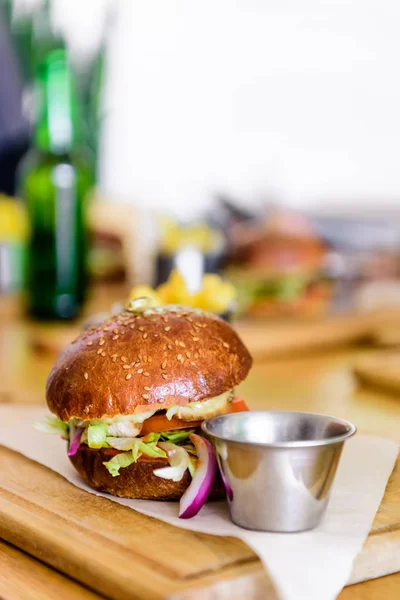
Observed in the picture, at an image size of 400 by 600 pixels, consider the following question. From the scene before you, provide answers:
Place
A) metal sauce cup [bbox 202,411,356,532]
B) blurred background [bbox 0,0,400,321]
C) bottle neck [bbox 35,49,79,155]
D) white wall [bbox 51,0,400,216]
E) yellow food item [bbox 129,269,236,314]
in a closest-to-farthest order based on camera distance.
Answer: metal sauce cup [bbox 202,411,356,532] < yellow food item [bbox 129,269,236,314] < bottle neck [bbox 35,49,79,155] < blurred background [bbox 0,0,400,321] < white wall [bbox 51,0,400,216]

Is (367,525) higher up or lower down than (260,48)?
lower down

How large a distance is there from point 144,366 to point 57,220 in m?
2.13

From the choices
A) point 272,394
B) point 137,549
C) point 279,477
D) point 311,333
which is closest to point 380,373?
point 272,394

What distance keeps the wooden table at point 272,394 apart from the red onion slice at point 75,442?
0.71 ft

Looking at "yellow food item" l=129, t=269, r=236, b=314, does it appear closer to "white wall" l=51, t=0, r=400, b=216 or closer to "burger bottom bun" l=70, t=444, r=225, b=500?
"burger bottom bun" l=70, t=444, r=225, b=500

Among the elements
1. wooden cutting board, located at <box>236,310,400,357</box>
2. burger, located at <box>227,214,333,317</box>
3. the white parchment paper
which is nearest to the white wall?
burger, located at <box>227,214,333,317</box>

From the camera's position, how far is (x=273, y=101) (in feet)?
27.7

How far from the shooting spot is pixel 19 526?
4.40 ft

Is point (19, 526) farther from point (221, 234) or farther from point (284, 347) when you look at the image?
point (221, 234)

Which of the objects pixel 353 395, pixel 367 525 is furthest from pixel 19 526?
pixel 353 395

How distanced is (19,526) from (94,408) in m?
0.23

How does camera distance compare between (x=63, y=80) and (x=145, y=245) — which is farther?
(x=145, y=245)

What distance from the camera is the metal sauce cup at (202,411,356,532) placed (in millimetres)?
1235

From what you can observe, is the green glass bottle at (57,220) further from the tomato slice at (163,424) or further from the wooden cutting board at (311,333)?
the tomato slice at (163,424)
